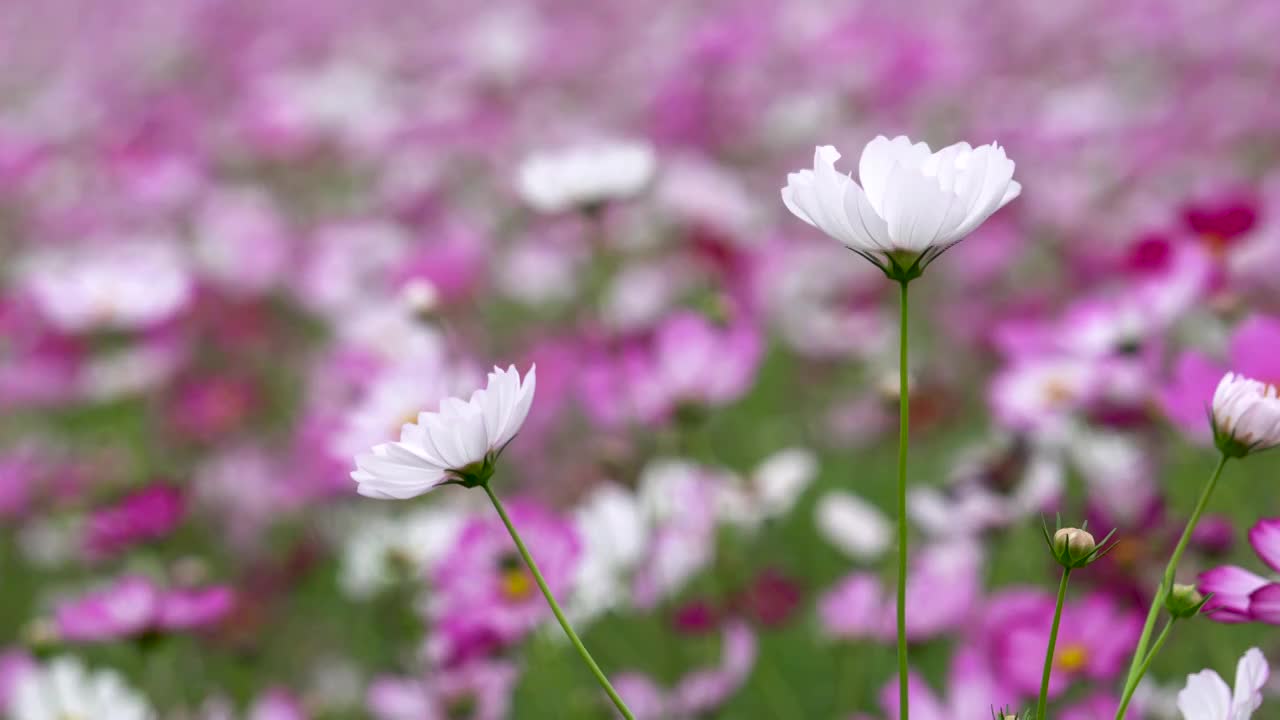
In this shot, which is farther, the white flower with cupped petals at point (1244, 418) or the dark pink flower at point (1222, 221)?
the dark pink flower at point (1222, 221)

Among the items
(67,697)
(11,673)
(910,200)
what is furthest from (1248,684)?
(11,673)

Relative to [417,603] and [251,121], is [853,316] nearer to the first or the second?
[417,603]

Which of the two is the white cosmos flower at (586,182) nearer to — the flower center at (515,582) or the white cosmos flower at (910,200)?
the flower center at (515,582)

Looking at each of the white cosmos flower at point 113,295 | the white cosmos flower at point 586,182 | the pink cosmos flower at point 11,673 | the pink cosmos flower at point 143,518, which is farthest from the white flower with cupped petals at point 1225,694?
the white cosmos flower at point 113,295

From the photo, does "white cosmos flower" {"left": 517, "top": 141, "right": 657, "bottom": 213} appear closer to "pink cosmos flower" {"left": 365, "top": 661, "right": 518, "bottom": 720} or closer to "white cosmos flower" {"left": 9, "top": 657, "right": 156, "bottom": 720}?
"pink cosmos flower" {"left": 365, "top": 661, "right": 518, "bottom": 720}

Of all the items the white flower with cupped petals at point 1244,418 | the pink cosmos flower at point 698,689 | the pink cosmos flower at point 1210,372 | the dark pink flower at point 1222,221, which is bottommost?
the white flower with cupped petals at point 1244,418

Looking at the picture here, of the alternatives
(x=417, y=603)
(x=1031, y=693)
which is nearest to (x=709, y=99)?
(x=417, y=603)
